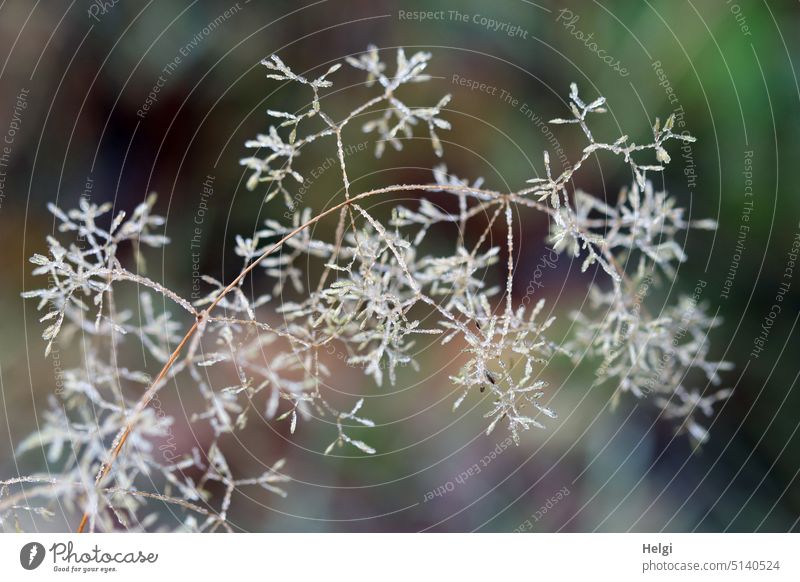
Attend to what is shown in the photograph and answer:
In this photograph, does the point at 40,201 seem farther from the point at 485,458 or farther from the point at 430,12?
the point at 485,458

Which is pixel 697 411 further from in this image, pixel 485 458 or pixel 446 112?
pixel 446 112

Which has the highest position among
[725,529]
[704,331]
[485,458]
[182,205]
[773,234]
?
[182,205]

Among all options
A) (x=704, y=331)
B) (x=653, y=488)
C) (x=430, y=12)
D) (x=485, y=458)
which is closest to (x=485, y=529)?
(x=485, y=458)

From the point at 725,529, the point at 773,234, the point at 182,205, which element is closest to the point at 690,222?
the point at 773,234

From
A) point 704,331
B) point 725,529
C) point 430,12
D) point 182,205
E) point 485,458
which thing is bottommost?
point 725,529
